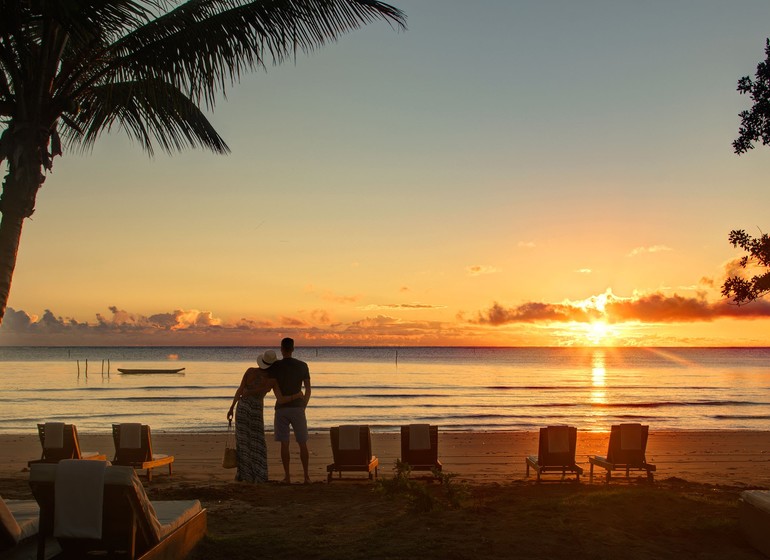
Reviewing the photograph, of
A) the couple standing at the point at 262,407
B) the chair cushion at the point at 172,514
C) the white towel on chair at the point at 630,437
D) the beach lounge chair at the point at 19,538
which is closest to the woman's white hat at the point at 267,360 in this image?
the couple standing at the point at 262,407

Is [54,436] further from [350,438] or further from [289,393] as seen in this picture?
[350,438]

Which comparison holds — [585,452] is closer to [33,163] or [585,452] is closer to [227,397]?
[33,163]

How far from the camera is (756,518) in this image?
22.1ft

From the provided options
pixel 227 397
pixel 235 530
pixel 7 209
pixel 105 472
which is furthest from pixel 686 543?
pixel 227 397

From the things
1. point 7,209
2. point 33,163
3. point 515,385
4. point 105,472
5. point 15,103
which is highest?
point 15,103

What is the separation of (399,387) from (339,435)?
38.6m

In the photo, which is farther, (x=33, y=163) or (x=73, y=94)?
(x=73, y=94)

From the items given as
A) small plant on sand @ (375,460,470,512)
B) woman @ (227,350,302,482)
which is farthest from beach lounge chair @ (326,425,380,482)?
small plant on sand @ (375,460,470,512)

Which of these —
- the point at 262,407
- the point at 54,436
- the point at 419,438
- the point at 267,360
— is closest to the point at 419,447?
the point at 419,438

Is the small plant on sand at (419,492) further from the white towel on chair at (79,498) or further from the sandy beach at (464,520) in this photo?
the white towel on chair at (79,498)

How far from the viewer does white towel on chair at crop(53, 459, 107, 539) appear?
511 centimetres

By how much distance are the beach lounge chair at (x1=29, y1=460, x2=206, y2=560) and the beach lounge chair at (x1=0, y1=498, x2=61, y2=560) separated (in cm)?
27

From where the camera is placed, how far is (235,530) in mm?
7312

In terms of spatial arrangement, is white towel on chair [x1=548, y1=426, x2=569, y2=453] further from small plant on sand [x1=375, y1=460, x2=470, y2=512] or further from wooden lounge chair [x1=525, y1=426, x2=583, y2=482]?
small plant on sand [x1=375, y1=460, x2=470, y2=512]
